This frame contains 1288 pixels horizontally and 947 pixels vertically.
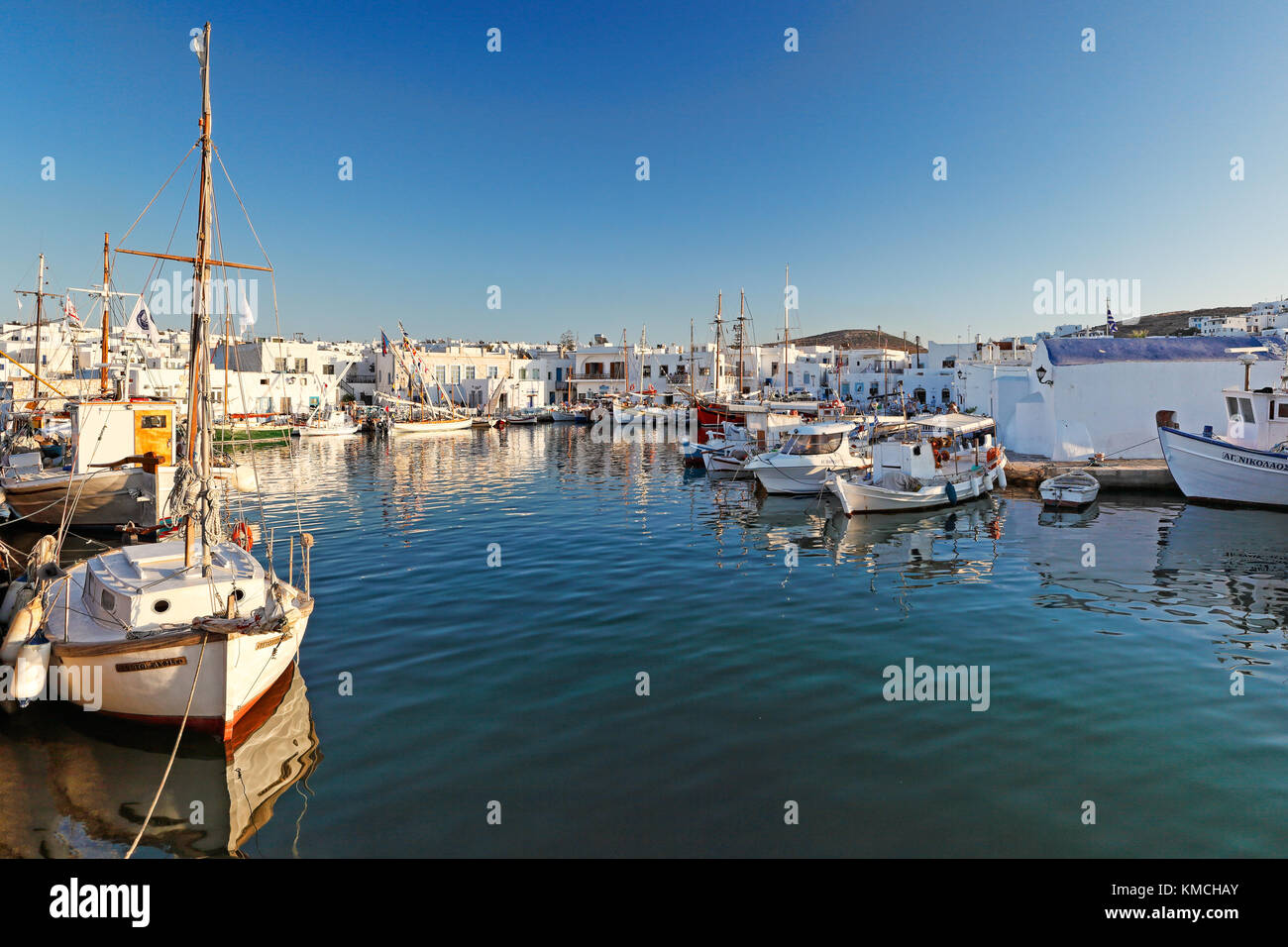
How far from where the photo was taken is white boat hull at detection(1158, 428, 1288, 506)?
2845 centimetres

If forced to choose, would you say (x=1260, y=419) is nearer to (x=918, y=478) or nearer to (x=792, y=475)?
(x=918, y=478)

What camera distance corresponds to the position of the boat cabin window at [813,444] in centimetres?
3469

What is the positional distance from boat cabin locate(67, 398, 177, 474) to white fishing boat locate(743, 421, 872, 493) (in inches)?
955

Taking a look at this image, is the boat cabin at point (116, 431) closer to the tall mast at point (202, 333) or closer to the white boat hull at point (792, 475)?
the tall mast at point (202, 333)

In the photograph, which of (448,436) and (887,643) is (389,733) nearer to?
(887,643)

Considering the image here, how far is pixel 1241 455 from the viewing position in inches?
1137

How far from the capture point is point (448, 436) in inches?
2921

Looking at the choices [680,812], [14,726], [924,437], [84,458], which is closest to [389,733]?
[680,812]

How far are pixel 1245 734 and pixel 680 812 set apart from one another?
26.9 feet

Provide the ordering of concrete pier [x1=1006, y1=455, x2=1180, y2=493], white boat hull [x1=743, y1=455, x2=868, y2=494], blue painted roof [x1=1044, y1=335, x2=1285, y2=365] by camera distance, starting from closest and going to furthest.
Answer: white boat hull [x1=743, y1=455, x2=868, y2=494] < concrete pier [x1=1006, y1=455, x2=1180, y2=493] < blue painted roof [x1=1044, y1=335, x2=1285, y2=365]

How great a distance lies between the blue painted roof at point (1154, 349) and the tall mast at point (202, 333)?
3980cm

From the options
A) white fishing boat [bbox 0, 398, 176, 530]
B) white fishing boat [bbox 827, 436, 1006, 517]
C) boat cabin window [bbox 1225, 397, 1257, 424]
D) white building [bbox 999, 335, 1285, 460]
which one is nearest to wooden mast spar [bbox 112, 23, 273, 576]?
white fishing boat [bbox 0, 398, 176, 530]

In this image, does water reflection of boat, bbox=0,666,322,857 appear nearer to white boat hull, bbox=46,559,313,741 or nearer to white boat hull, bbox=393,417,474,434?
white boat hull, bbox=46,559,313,741
